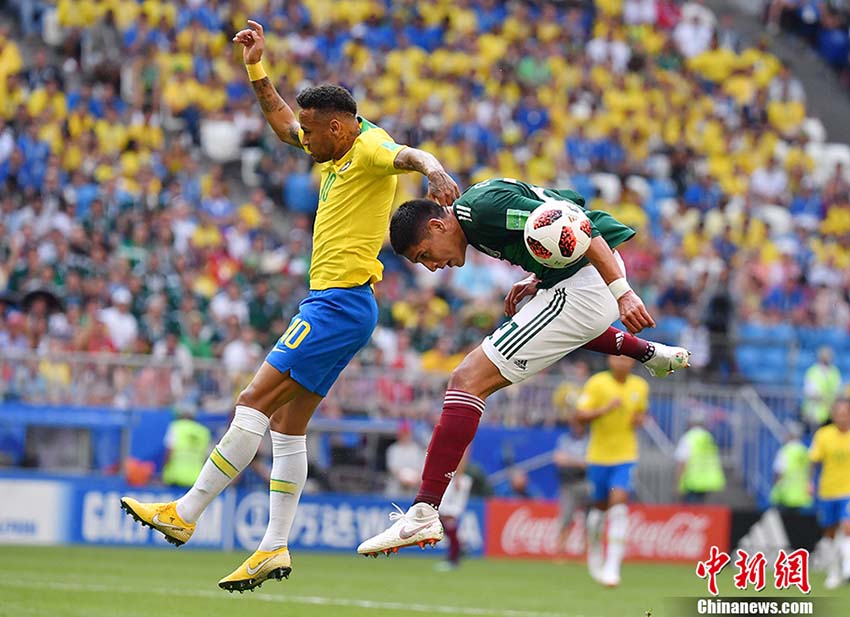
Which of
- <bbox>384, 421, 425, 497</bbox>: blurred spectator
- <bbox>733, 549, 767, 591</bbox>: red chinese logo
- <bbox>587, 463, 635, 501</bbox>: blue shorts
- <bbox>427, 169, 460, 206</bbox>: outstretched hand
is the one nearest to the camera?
<bbox>427, 169, 460, 206</bbox>: outstretched hand

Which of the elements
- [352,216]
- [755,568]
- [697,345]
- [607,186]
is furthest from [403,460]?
[352,216]

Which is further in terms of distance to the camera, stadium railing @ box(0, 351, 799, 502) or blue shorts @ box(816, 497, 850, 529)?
blue shorts @ box(816, 497, 850, 529)

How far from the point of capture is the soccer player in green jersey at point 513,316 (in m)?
9.67

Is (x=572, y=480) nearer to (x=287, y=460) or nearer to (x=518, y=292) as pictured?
(x=518, y=292)

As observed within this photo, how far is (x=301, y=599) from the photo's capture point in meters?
12.7

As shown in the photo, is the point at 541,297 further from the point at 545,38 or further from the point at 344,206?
the point at 545,38

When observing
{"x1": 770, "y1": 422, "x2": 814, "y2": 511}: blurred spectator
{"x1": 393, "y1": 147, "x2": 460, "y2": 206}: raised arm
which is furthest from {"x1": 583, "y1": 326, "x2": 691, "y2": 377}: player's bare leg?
{"x1": 770, "y1": 422, "x2": 814, "y2": 511}: blurred spectator

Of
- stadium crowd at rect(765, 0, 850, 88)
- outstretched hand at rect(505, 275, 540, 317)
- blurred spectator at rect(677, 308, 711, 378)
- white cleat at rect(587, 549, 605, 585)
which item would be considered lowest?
white cleat at rect(587, 549, 605, 585)

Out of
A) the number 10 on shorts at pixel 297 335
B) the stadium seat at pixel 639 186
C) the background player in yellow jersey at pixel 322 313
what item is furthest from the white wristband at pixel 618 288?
the stadium seat at pixel 639 186

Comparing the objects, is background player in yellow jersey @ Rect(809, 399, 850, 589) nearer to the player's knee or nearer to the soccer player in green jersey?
the soccer player in green jersey

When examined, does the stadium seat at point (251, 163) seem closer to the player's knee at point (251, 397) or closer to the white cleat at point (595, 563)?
the white cleat at point (595, 563)

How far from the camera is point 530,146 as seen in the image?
27703 mm

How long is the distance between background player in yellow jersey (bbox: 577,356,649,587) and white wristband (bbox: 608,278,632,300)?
24.8 ft

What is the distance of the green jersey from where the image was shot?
969 cm
